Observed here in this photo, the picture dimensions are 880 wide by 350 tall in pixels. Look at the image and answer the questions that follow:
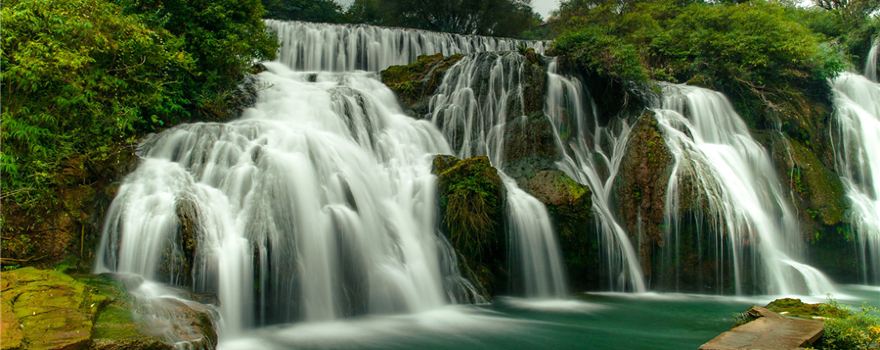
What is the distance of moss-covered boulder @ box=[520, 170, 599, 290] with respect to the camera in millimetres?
11367

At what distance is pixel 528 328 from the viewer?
27.6 ft

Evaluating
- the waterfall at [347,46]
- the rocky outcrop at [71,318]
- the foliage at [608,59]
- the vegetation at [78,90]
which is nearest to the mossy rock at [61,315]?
the rocky outcrop at [71,318]

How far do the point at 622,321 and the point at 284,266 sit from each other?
16.3 ft

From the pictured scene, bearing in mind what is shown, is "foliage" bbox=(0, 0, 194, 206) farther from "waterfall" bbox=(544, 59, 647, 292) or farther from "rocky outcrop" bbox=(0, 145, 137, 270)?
"waterfall" bbox=(544, 59, 647, 292)

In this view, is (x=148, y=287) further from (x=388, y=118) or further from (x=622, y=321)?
(x=388, y=118)

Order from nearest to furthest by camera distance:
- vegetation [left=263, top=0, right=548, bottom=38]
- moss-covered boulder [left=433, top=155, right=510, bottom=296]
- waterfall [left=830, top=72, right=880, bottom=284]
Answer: moss-covered boulder [left=433, top=155, right=510, bottom=296] → waterfall [left=830, top=72, right=880, bottom=284] → vegetation [left=263, top=0, right=548, bottom=38]

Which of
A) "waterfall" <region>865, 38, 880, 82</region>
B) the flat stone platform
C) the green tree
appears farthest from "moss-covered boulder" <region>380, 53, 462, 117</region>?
"waterfall" <region>865, 38, 880, 82</region>

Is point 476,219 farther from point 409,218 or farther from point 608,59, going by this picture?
point 608,59

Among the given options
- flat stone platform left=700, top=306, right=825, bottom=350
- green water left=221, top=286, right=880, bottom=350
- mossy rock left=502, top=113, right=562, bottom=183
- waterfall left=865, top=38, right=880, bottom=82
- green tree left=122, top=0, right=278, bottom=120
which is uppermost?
waterfall left=865, top=38, right=880, bottom=82

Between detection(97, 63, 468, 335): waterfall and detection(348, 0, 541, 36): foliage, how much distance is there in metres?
18.5

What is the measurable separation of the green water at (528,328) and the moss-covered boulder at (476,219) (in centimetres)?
60

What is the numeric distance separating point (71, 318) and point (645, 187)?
1049cm

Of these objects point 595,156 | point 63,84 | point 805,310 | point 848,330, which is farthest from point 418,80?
point 848,330

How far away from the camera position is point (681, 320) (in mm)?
9188
